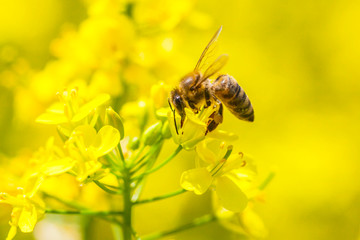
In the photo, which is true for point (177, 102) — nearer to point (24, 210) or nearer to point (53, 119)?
point (53, 119)

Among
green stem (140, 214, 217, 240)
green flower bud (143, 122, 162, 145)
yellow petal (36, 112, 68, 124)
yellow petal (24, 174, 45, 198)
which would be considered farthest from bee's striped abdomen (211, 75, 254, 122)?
yellow petal (24, 174, 45, 198)

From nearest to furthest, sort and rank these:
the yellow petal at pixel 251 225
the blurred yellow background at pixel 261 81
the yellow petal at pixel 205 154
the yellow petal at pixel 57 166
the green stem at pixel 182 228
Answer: the yellow petal at pixel 57 166
the yellow petal at pixel 205 154
the green stem at pixel 182 228
the yellow petal at pixel 251 225
the blurred yellow background at pixel 261 81

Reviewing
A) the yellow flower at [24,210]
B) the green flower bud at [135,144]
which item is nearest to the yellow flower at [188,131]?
the green flower bud at [135,144]

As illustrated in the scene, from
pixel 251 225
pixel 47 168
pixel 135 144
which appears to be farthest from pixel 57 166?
pixel 251 225

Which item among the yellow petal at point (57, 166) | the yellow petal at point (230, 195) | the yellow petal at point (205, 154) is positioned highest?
the yellow petal at point (205, 154)

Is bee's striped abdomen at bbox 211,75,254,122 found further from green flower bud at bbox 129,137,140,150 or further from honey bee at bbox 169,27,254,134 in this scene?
green flower bud at bbox 129,137,140,150

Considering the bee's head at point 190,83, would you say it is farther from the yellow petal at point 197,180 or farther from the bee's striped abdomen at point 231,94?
the yellow petal at point 197,180

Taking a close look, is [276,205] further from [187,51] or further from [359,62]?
[359,62]
